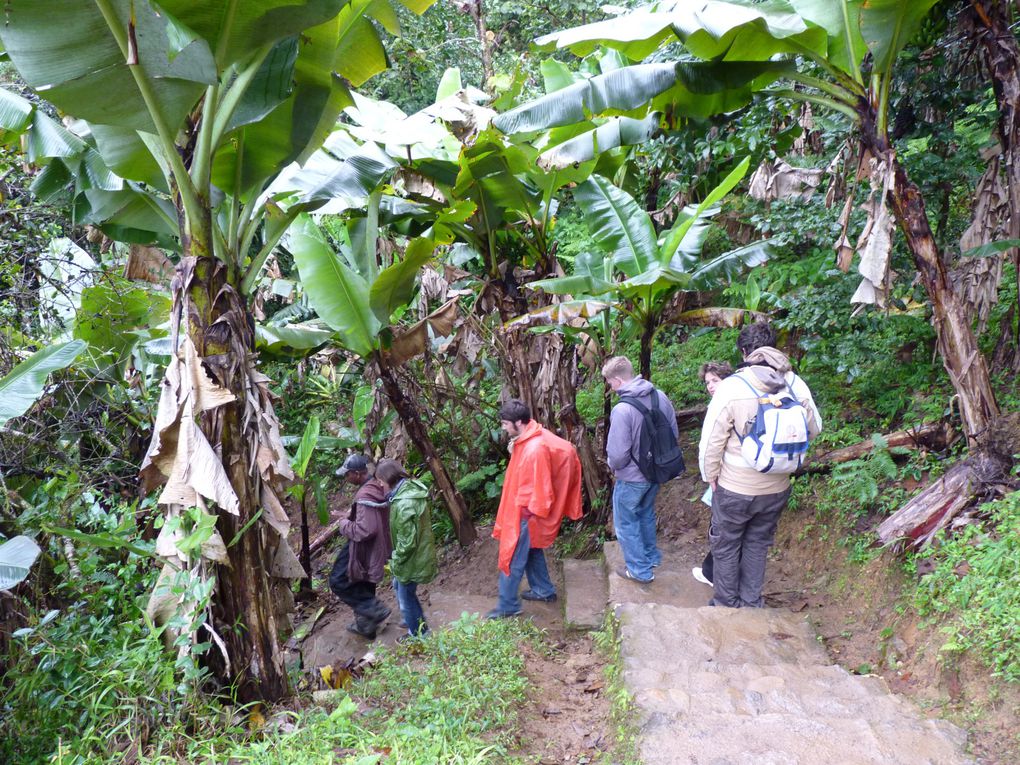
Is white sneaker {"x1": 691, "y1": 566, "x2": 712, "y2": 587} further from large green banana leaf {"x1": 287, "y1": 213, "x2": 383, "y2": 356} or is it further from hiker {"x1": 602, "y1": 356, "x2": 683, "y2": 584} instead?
large green banana leaf {"x1": 287, "y1": 213, "x2": 383, "y2": 356}

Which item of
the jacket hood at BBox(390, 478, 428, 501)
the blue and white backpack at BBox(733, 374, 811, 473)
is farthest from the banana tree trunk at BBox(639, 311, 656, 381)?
the jacket hood at BBox(390, 478, 428, 501)

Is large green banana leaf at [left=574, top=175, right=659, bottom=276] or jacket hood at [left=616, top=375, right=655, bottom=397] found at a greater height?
large green banana leaf at [left=574, top=175, right=659, bottom=276]

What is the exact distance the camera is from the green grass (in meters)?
3.19

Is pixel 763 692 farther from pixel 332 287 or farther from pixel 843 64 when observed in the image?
pixel 332 287

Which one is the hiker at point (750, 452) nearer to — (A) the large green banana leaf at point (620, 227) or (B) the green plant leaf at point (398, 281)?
(A) the large green banana leaf at point (620, 227)

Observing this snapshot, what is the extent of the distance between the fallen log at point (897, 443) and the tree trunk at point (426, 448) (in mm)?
3533

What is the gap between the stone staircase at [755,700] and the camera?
Answer: 3.14m

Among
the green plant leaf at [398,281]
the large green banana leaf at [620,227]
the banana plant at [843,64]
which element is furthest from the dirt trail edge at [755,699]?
the green plant leaf at [398,281]

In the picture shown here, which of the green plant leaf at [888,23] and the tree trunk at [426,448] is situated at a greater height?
the green plant leaf at [888,23]

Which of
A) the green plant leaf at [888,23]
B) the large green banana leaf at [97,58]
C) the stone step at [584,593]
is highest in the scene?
the green plant leaf at [888,23]

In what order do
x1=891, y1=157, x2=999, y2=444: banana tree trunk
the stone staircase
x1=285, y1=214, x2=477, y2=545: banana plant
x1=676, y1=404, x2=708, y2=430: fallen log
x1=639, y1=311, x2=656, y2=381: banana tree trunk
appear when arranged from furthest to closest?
x1=676, y1=404, x2=708, y2=430: fallen log
x1=639, y1=311, x2=656, y2=381: banana tree trunk
x1=285, y1=214, x2=477, y2=545: banana plant
x1=891, y1=157, x2=999, y2=444: banana tree trunk
the stone staircase

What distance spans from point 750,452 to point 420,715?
239 cm

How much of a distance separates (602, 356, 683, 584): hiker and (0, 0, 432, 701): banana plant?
2.39 m

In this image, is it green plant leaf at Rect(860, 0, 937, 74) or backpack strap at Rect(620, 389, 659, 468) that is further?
backpack strap at Rect(620, 389, 659, 468)
